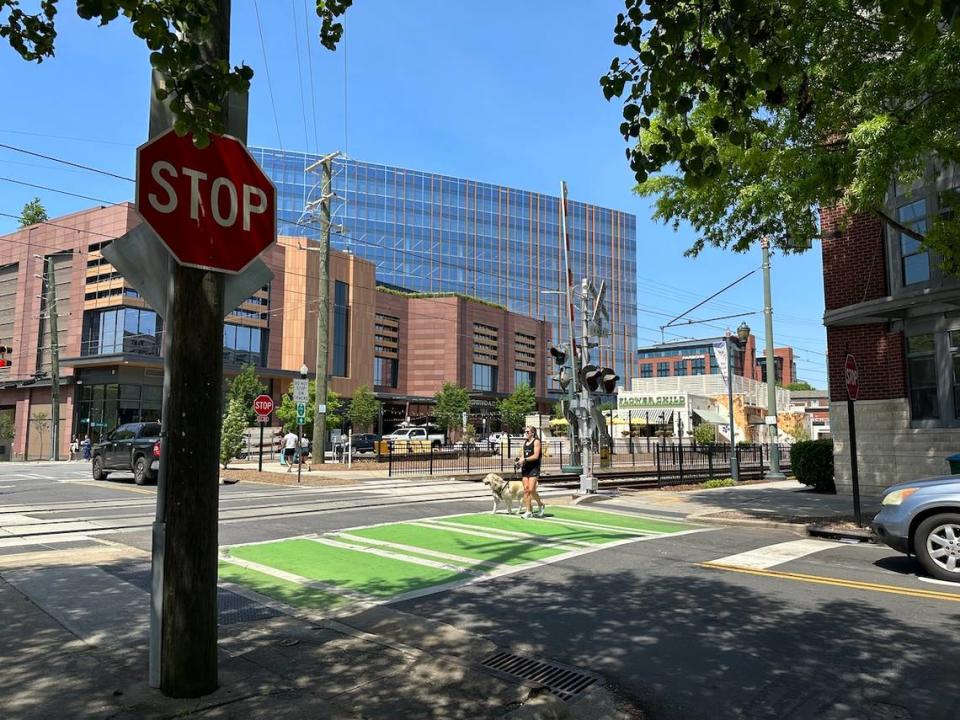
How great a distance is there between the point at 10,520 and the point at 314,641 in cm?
993

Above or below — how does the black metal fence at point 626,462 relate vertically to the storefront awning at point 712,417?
below

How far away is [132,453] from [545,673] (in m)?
19.8

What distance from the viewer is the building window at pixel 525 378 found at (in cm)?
9084

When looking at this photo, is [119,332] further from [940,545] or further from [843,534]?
[940,545]

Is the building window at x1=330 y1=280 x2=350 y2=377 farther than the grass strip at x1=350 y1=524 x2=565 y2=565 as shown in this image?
Yes

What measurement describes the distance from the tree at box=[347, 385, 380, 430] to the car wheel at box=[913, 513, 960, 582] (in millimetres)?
54404

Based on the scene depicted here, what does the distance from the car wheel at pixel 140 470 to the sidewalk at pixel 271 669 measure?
15018 millimetres

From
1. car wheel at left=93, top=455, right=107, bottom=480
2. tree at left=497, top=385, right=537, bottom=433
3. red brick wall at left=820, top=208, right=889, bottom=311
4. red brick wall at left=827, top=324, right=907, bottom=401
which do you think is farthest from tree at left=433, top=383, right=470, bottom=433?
red brick wall at left=820, top=208, right=889, bottom=311

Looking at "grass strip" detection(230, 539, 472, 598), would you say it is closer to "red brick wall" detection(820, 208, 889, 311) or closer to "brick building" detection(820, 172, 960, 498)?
"brick building" detection(820, 172, 960, 498)

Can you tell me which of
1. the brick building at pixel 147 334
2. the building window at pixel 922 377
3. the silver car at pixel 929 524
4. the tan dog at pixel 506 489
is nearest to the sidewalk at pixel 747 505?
the building window at pixel 922 377

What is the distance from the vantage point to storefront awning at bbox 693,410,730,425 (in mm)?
58525

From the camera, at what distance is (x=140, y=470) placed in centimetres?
2020

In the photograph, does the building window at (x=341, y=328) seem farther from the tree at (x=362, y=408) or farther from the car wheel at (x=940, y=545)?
the car wheel at (x=940, y=545)

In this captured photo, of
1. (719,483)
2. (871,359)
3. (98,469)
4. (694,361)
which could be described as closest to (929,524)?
(871,359)
